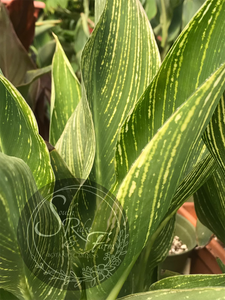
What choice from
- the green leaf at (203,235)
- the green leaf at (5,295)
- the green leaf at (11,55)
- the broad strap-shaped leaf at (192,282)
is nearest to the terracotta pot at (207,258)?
the green leaf at (203,235)

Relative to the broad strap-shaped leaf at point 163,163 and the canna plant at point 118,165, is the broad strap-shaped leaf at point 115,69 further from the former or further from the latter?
the broad strap-shaped leaf at point 163,163

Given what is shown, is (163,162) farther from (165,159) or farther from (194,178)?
(194,178)

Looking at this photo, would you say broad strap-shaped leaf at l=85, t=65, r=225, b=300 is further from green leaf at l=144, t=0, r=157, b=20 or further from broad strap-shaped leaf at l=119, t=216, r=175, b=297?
green leaf at l=144, t=0, r=157, b=20

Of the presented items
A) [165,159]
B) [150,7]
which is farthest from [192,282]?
[150,7]

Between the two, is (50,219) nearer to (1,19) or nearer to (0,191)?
(0,191)

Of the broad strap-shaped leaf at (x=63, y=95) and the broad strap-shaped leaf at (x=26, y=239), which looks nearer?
the broad strap-shaped leaf at (x=26, y=239)

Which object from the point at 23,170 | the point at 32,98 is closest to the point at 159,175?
the point at 23,170

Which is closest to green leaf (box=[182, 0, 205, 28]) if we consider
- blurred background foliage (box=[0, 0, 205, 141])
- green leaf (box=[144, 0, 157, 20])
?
blurred background foliage (box=[0, 0, 205, 141])
